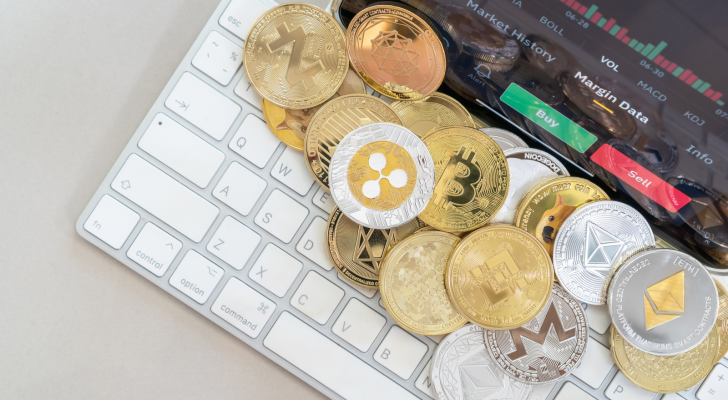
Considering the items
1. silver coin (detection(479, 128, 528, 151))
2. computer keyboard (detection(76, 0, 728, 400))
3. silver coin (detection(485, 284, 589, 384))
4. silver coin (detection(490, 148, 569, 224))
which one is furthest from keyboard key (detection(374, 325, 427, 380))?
silver coin (detection(479, 128, 528, 151))

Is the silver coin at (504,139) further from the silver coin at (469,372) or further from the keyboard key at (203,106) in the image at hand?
the keyboard key at (203,106)

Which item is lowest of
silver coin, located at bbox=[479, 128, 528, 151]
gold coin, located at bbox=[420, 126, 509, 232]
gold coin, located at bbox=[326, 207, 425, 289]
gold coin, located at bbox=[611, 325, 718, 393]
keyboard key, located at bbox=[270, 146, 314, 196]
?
gold coin, located at bbox=[326, 207, 425, 289]

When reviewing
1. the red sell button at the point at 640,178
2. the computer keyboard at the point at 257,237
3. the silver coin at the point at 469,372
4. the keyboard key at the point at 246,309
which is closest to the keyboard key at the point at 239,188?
the computer keyboard at the point at 257,237

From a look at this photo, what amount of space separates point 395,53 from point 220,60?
10.0 inches

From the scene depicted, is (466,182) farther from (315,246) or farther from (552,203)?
(315,246)

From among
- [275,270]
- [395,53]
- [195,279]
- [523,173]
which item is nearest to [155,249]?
[195,279]

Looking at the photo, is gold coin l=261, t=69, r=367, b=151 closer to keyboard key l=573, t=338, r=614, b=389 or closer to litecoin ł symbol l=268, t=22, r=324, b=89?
litecoin ł symbol l=268, t=22, r=324, b=89

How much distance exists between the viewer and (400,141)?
542 mm

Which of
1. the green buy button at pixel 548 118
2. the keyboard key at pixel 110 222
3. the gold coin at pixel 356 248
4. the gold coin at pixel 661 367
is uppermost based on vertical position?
the green buy button at pixel 548 118

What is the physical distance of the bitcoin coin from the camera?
55 cm

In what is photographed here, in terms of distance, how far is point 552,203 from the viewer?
0.57 m

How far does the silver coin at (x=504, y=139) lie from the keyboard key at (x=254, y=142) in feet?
1.06

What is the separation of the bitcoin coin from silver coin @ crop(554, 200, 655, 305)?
29 cm

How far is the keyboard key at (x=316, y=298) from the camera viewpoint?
57 cm
